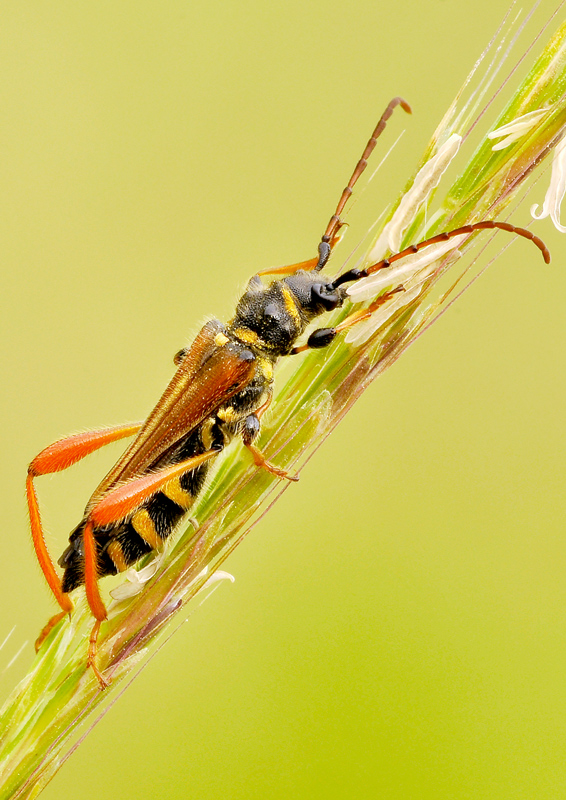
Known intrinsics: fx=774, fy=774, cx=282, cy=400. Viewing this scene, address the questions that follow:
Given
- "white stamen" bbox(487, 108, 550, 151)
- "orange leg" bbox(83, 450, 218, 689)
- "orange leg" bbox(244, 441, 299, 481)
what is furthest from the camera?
"orange leg" bbox(83, 450, 218, 689)

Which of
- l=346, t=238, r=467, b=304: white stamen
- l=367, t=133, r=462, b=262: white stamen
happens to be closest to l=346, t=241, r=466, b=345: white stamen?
l=346, t=238, r=467, b=304: white stamen

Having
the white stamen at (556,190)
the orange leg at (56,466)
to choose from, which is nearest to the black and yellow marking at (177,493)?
the orange leg at (56,466)

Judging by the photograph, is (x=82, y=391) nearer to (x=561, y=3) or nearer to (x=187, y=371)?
(x=187, y=371)

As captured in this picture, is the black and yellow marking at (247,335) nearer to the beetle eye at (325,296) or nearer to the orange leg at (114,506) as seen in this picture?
Result: the beetle eye at (325,296)

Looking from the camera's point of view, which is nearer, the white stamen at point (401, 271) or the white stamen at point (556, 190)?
the white stamen at point (556, 190)

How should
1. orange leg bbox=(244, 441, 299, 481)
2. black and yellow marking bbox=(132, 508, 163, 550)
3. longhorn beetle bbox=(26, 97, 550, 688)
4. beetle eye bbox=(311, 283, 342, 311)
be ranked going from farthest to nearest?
beetle eye bbox=(311, 283, 342, 311) < black and yellow marking bbox=(132, 508, 163, 550) < longhorn beetle bbox=(26, 97, 550, 688) < orange leg bbox=(244, 441, 299, 481)

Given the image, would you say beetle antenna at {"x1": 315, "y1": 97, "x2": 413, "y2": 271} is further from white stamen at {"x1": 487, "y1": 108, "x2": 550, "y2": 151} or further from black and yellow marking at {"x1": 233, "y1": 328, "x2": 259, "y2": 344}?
white stamen at {"x1": 487, "y1": 108, "x2": 550, "y2": 151}
